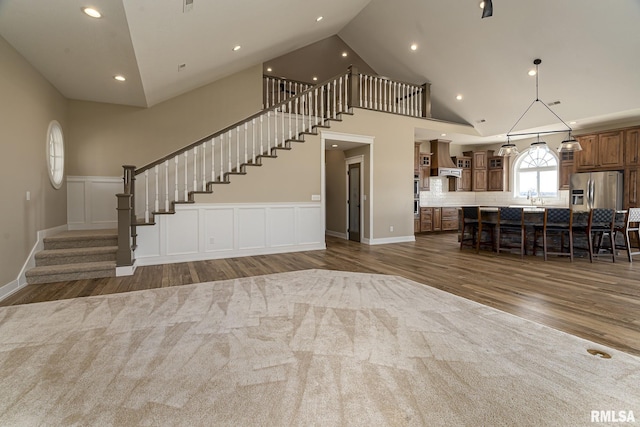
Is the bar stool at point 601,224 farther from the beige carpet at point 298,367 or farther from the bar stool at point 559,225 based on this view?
the beige carpet at point 298,367

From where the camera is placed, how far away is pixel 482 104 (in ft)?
26.5

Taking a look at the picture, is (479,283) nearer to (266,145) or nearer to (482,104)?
(266,145)

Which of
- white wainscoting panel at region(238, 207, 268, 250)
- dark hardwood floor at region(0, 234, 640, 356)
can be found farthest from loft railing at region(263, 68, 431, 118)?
dark hardwood floor at region(0, 234, 640, 356)

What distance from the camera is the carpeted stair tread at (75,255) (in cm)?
433

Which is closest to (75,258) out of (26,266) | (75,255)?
(75,255)

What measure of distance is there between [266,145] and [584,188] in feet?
26.9

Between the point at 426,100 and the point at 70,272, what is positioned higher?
the point at 426,100

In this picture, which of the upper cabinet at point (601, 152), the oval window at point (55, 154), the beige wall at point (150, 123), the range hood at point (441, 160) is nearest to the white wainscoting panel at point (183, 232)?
the beige wall at point (150, 123)

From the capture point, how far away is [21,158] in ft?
13.0

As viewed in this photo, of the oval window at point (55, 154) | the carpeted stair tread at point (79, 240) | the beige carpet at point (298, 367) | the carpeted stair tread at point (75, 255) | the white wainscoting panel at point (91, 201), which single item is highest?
the oval window at point (55, 154)

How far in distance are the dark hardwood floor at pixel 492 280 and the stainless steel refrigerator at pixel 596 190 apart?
7.82 feet

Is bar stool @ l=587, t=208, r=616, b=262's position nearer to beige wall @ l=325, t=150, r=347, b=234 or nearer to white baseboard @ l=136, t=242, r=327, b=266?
white baseboard @ l=136, t=242, r=327, b=266

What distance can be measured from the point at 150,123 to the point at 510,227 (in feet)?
25.1

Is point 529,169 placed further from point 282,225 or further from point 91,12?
point 91,12
